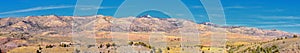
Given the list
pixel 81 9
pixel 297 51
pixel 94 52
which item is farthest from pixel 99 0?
pixel 297 51

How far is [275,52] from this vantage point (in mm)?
59094

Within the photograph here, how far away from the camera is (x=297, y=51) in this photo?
2186 inches

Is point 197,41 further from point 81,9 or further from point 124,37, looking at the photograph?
point 81,9

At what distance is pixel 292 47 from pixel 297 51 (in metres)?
2.87

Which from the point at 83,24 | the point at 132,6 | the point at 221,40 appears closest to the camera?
the point at 132,6

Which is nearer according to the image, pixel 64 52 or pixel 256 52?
pixel 64 52

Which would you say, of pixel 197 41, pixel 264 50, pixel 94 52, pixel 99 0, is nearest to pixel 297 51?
pixel 264 50

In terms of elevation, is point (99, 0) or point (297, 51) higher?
point (99, 0)

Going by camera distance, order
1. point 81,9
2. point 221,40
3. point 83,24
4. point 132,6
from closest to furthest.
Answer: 1. point 81,9
2. point 132,6
3. point 221,40
4. point 83,24

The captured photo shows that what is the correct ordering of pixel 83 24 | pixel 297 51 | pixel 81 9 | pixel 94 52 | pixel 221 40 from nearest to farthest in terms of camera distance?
pixel 81 9
pixel 221 40
pixel 83 24
pixel 94 52
pixel 297 51

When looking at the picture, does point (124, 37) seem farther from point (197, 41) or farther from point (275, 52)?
point (275, 52)

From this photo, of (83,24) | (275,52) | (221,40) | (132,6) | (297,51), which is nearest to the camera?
(132,6)

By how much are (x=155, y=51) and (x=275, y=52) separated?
2654 centimetres

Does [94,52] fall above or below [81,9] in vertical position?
below
